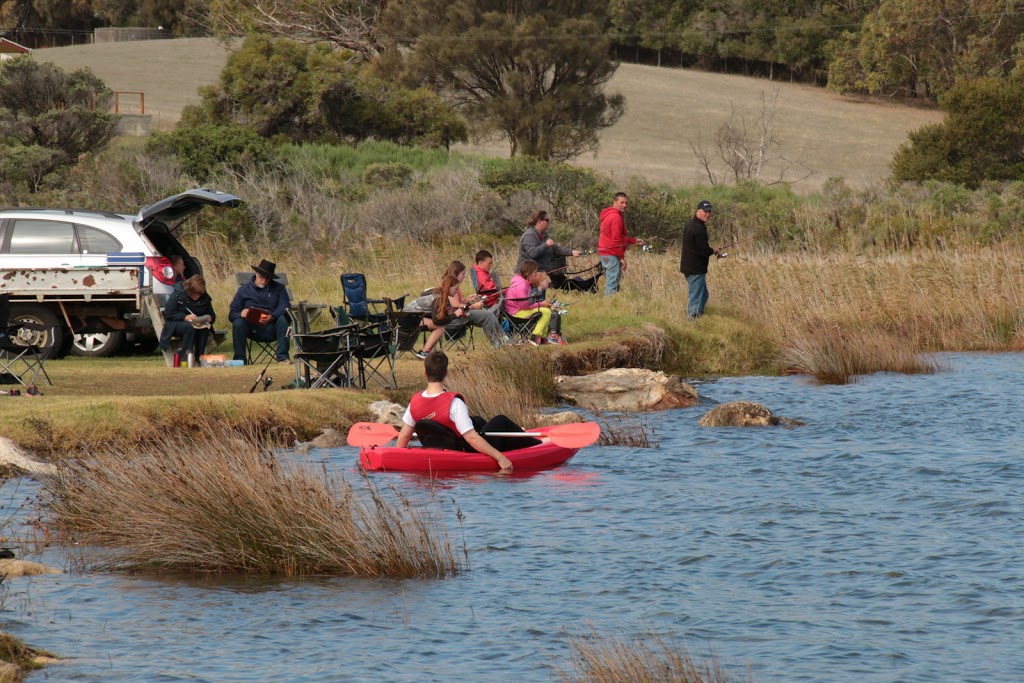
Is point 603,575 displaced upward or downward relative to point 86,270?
downward

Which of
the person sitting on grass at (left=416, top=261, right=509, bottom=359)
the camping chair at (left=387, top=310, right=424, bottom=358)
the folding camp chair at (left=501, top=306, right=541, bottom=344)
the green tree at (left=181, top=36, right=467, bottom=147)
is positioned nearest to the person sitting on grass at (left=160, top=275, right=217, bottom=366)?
Result: the camping chair at (left=387, top=310, right=424, bottom=358)

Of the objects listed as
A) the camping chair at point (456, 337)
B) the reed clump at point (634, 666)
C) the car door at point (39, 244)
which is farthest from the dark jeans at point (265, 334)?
the reed clump at point (634, 666)

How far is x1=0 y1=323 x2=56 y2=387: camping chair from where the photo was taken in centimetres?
1331

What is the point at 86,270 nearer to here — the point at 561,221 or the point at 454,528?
the point at 454,528

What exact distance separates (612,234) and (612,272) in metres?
0.68

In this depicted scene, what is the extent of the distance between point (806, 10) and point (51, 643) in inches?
2940

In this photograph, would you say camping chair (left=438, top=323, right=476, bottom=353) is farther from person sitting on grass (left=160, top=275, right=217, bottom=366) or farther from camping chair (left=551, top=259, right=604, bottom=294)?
camping chair (left=551, top=259, right=604, bottom=294)

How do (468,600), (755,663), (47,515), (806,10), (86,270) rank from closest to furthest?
(755,663)
(468,600)
(47,515)
(86,270)
(806,10)

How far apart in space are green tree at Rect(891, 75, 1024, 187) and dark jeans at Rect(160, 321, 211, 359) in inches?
1129

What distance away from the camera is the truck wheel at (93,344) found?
1672 centimetres

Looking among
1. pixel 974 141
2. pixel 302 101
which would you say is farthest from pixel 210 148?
pixel 974 141

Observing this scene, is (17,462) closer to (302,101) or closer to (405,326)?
(405,326)

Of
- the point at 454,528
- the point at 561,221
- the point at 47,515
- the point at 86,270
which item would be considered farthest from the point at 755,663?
the point at 561,221

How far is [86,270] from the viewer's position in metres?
15.9
